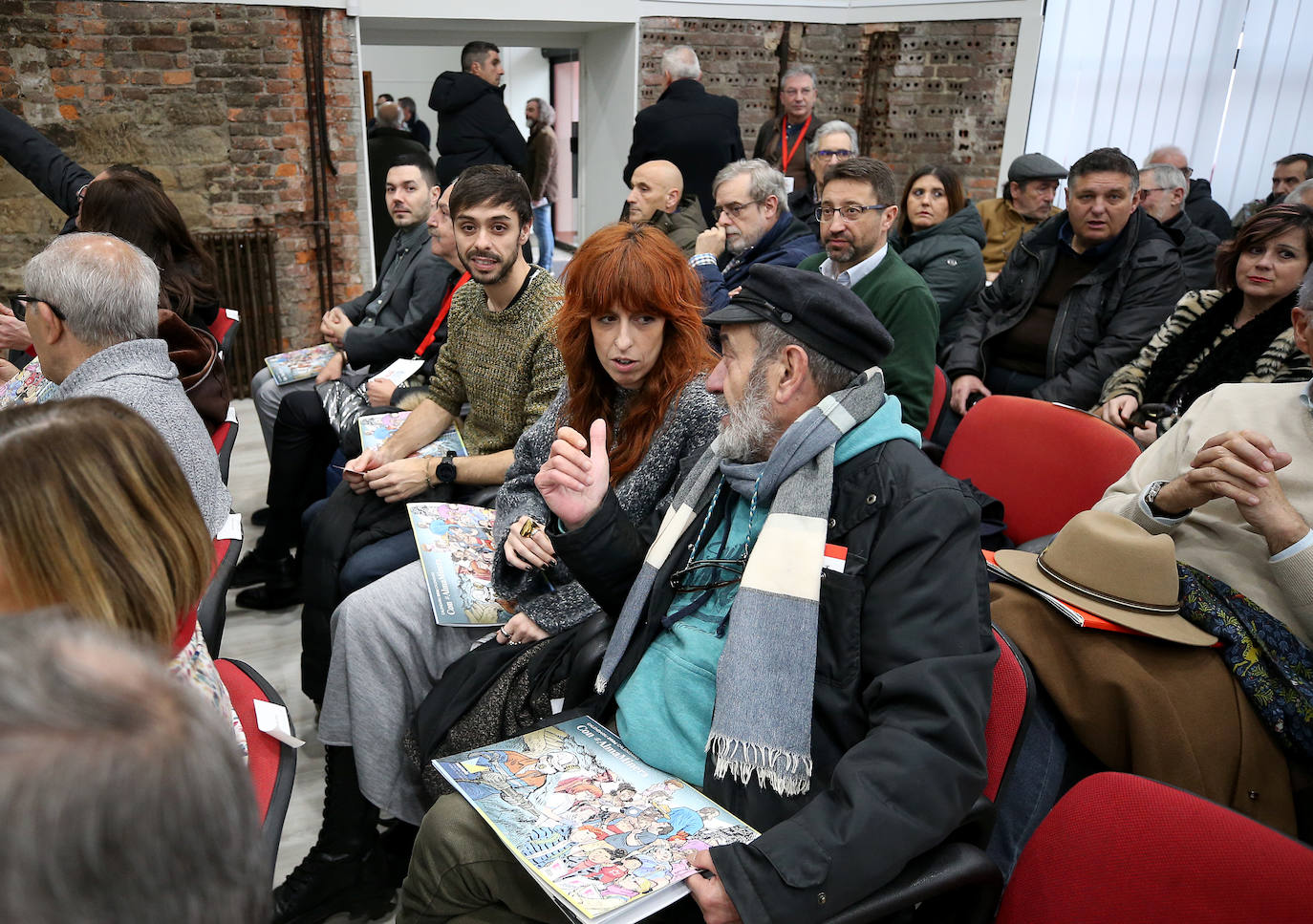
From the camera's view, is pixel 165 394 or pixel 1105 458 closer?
pixel 165 394

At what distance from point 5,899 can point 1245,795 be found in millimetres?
1705

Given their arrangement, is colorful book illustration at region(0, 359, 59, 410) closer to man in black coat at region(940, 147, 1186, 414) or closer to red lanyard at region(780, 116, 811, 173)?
man in black coat at region(940, 147, 1186, 414)

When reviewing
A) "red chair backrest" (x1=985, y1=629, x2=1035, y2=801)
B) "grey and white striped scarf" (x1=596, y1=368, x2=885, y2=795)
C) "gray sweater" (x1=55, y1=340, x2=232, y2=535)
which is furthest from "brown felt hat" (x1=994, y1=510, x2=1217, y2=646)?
"gray sweater" (x1=55, y1=340, x2=232, y2=535)

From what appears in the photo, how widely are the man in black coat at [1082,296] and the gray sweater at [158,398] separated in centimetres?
264

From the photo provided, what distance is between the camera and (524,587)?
6.76 feet

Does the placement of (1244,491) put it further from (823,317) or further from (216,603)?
(216,603)

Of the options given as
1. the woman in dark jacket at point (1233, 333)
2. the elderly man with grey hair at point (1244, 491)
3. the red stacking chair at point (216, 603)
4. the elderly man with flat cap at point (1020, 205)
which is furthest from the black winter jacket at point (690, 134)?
the red stacking chair at point (216, 603)

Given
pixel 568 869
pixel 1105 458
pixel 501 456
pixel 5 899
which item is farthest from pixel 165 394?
pixel 1105 458

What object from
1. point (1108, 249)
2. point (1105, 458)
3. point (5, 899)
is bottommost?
point (1105, 458)

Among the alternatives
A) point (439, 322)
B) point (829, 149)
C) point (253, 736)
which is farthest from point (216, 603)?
point (829, 149)

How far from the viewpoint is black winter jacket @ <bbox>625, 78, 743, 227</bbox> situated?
17.6ft

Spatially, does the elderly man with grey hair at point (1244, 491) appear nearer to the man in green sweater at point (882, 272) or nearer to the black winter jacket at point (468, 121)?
the man in green sweater at point (882, 272)

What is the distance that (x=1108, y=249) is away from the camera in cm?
340

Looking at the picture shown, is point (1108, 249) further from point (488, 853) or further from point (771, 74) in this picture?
point (771, 74)
